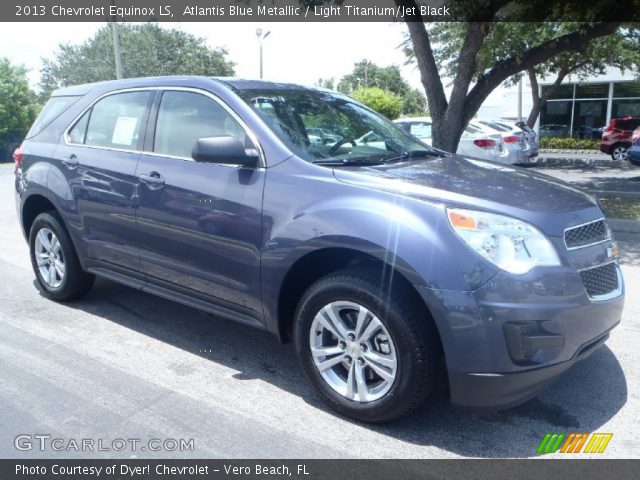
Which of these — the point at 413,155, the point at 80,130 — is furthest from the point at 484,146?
the point at 80,130

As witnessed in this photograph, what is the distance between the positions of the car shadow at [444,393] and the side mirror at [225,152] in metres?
1.38

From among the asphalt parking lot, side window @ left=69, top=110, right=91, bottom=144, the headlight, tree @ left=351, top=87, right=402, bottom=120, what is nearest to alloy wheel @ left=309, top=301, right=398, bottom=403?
the asphalt parking lot

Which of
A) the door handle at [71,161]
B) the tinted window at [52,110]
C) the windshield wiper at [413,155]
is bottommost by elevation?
the door handle at [71,161]

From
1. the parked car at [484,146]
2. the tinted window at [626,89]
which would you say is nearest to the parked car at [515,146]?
the parked car at [484,146]

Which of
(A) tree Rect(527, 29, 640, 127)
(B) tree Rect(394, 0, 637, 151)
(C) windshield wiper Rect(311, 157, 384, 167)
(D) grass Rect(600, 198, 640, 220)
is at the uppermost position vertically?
(A) tree Rect(527, 29, 640, 127)

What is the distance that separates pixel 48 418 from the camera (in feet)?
10.3

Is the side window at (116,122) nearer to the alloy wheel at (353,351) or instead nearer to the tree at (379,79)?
the alloy wheel at (353,351)

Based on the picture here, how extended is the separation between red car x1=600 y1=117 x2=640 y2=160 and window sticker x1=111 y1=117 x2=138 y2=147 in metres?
19.7

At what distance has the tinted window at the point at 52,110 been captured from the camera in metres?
4.92

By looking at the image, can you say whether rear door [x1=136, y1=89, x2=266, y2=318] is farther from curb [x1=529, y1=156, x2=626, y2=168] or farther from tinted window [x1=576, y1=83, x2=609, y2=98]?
tinted window [x1=576, y1=83, x2=609, y2=98]

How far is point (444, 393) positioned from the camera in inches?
135

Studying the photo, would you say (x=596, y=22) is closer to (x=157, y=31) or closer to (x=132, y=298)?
(x=132, y=298)

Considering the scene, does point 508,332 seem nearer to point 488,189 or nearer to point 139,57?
point 488,189

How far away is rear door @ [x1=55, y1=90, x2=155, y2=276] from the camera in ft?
13.4
